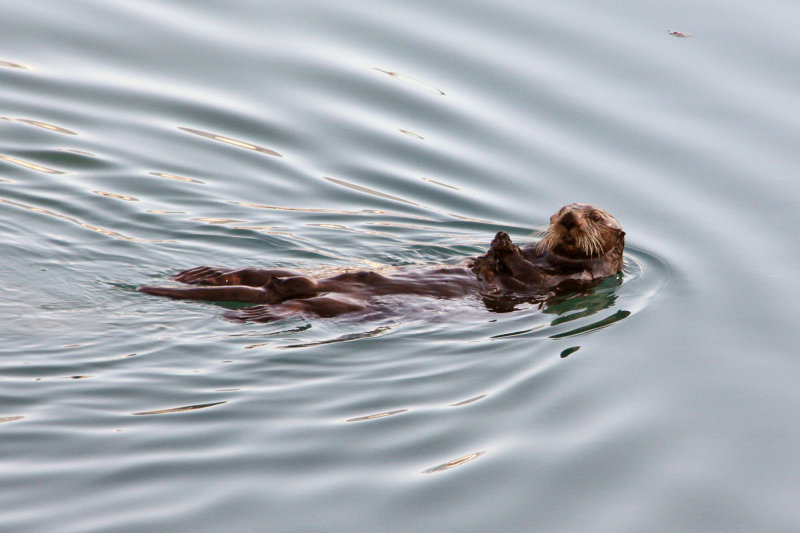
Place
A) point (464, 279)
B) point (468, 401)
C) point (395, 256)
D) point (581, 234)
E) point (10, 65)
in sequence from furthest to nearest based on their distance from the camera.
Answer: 1. point (10, 65)
2. point (395, 256)
3. point (581, 234)
4. point (464, 279)
5. point (468, 401)

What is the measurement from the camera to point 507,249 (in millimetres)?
7441

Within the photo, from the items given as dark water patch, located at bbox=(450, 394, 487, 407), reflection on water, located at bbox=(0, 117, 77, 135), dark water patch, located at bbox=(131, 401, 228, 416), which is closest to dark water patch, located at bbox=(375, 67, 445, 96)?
reflection on water, located at bbox=(0, 117, 77, 135)

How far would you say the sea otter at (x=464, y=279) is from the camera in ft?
22.7

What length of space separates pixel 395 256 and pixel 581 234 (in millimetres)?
1537

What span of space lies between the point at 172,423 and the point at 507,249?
2.75 metres

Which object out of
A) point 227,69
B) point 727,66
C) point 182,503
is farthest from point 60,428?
point 727,66

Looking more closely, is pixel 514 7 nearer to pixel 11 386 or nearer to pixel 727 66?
pixel 727 66

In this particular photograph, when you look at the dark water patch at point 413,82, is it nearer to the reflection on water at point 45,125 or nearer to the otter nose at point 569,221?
the reflection on water at point 45,125

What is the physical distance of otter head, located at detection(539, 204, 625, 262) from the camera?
301 inches

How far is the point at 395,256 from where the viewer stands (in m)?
8.51

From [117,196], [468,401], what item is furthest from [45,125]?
[468,401]

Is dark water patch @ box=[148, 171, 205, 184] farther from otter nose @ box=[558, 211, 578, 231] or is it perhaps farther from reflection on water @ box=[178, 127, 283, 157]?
otter nose @ box=[558, 211, 578, 231]

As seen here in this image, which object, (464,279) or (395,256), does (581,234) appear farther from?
(395,256)

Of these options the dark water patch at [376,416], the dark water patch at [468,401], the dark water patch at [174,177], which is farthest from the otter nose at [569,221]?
the dark water patch at [174,177]
